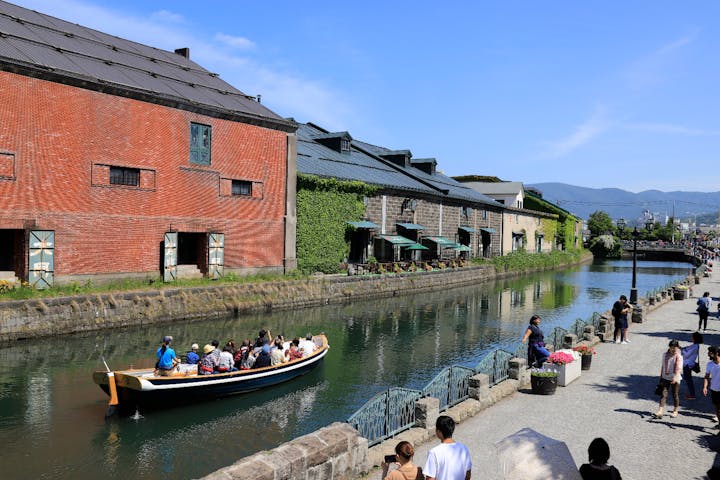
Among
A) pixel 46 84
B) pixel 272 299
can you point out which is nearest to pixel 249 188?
pixel 272 299

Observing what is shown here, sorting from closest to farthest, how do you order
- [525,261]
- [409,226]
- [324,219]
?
[324,219], [409,226], [525,261]

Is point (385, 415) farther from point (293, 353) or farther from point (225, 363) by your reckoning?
point (293, 353)

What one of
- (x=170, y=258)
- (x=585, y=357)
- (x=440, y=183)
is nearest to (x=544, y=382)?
(x=585, y=357)

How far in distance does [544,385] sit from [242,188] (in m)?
24.6

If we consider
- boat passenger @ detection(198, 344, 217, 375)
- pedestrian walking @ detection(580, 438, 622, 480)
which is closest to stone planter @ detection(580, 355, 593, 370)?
boat passenger @ detection(198, 344, 217, 375)

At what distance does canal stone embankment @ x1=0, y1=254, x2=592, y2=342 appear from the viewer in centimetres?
2172

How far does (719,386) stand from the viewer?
10.9 metres

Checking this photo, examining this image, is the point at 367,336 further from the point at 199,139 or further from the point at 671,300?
the point at 671,300

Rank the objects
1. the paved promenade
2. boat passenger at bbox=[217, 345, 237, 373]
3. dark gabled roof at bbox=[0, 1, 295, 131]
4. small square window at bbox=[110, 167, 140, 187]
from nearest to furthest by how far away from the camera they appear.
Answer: the paved promenade, boat passenger at bbox=[217, 345, 237, 373], dark gabled roof at bbox=[0, 1, 295, 131], small square window at bbox=[110, 167, 140, 187]

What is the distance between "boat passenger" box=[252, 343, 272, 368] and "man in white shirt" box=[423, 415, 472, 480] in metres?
10.8

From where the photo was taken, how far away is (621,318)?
2019cm

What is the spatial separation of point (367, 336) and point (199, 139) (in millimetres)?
15210

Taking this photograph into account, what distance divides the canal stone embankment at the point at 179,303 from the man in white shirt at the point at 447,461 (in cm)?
2014

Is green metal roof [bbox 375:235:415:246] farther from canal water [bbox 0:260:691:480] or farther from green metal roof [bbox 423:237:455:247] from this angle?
canal water [bbox 0:260:691:480]
